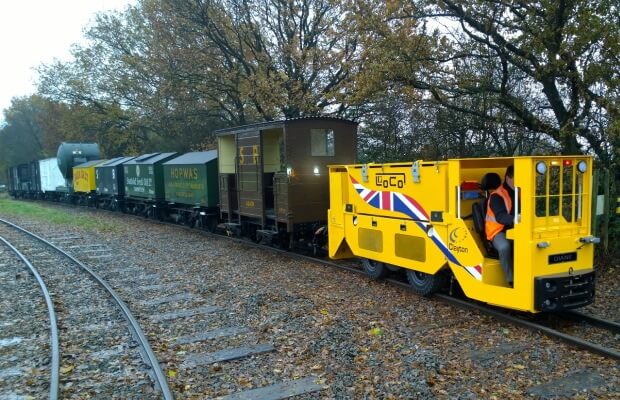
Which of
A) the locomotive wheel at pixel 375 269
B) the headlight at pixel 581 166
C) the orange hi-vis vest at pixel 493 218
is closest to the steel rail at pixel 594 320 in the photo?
the orange hi-vis vest at pixel 493 218

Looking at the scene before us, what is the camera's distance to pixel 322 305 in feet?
24.4

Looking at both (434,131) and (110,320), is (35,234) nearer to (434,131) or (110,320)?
(110,320)

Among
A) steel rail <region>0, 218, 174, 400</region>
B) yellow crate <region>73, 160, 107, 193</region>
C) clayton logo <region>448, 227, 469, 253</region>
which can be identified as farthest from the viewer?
yellow crate <region>73, 160, 107, 193</region>

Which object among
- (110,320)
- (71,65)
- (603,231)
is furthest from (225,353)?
(71,65)

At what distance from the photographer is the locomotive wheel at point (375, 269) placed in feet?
28.3

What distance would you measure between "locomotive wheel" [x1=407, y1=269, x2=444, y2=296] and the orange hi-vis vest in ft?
4.10

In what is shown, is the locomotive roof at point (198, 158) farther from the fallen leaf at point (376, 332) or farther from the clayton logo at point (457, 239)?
the fallen leaf at point (376, 332)

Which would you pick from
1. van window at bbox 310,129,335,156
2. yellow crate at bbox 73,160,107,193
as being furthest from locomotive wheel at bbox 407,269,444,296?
yellow crate at bbox 73,160,107,193

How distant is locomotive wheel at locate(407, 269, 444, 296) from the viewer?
293 inches

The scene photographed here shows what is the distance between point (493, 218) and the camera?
6398 millimetres

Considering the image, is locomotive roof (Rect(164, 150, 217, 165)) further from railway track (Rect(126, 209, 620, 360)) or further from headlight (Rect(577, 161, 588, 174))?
headlight (Rect(577, 161, 588, 174))

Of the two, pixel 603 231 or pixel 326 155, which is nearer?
pixel 603 231

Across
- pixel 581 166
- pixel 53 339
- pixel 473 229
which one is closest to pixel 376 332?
pixel 473 229

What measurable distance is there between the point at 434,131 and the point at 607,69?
8.27m
